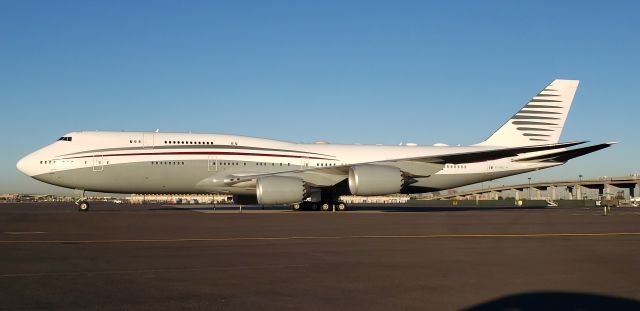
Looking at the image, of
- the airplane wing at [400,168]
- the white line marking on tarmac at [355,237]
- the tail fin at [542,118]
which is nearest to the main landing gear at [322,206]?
the airplane wing at [400,168]

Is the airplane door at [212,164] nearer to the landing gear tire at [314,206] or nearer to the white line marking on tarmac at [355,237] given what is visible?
the landing gear tire at [314,206]

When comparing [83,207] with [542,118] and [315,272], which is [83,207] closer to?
[315,272]

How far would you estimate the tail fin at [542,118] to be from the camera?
38.6 meters

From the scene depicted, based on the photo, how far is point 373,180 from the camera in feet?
99.0

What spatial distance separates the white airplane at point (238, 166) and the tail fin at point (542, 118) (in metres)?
2.87

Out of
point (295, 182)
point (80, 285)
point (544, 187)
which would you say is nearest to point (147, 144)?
point (295, 182)

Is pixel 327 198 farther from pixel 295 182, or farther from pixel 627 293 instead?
pixel 627 293

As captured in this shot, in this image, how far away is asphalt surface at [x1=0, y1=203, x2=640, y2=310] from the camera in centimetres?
611

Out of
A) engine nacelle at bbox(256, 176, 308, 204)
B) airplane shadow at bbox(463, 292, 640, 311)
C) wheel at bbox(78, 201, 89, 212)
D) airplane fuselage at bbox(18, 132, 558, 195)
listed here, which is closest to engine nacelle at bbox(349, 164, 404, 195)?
airplane fuselage at bbox(18, 132, 558, 195)

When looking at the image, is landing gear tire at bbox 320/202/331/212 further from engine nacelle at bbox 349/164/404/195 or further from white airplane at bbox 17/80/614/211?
engine nacelle at bbox 349/164/404/195

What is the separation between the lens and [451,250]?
37.5ft

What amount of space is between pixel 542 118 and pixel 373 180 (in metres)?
15.0

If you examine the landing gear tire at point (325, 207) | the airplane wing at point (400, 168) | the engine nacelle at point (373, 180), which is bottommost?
the landing gear tire at point (325, 207)

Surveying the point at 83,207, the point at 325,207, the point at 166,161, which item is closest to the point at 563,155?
the point at 325,207
